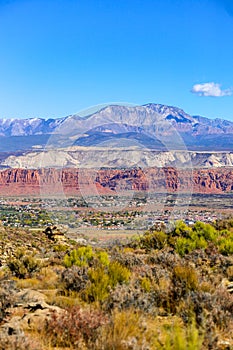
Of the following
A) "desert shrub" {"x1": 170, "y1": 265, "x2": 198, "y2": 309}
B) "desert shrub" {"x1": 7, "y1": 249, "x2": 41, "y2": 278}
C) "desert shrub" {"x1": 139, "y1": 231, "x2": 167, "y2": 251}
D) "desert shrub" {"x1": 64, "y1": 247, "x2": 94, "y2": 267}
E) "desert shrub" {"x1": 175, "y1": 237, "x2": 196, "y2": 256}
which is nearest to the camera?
"desert shrub" {"x1": 170, "y1": 265, "x2": 198, "y2": 309}

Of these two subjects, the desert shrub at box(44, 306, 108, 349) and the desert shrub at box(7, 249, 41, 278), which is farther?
the desert shrub at box(7, 249, 41, 278)

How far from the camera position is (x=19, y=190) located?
124m

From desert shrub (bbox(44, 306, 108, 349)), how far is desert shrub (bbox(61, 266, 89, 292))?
2.99 m

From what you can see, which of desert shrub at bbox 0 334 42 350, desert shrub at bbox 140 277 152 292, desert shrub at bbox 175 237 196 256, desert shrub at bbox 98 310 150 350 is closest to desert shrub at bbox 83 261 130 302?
desert shrub at bbox 140 277 152 292

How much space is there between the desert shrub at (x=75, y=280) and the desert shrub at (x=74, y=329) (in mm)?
2986

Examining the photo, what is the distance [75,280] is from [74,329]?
3598mm

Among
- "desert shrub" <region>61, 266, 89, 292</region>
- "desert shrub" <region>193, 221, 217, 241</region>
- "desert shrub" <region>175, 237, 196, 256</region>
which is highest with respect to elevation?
"desert shrub" <region>61, 266, 89, 292</region>

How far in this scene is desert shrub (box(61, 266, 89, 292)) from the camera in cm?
905

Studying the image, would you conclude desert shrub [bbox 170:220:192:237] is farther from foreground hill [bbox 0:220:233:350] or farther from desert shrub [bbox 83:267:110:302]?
desert shrub [bbox 83:267:110:302]

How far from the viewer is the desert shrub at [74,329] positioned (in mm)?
5586

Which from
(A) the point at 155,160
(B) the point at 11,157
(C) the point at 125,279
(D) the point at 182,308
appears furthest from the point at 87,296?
(B) the point at 11,157

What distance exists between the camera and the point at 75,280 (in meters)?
9.28

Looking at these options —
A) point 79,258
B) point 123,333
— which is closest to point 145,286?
point 123,333

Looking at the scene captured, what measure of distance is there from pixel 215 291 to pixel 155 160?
2926 cm
